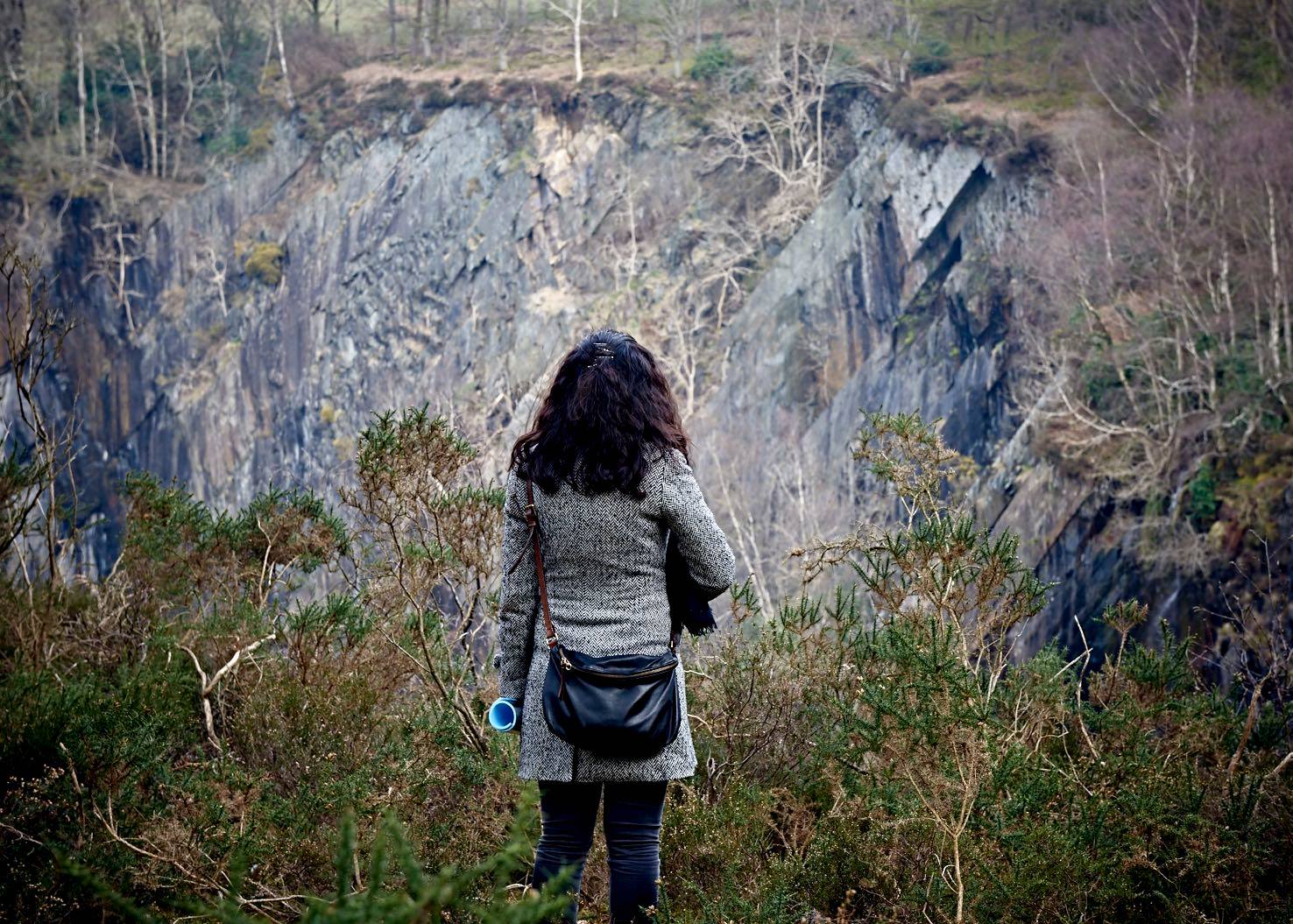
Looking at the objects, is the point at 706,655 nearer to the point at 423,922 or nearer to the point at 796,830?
the point at 796,830

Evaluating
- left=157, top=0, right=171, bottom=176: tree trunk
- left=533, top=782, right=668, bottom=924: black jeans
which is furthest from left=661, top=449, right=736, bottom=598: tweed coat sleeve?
left=157, top=0, right=171, bottom=176: tree trunk

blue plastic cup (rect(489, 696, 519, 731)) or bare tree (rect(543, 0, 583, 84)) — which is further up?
bare tree (rect(543, 0, 583, 84))

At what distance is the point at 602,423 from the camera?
2.52 m

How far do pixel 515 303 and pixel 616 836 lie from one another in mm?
28423

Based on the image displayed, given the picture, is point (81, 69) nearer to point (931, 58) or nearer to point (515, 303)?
point (515, 303)

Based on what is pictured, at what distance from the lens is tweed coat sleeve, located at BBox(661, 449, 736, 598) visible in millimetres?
2547

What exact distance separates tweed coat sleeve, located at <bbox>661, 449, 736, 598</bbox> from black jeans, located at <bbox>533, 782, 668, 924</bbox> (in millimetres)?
499

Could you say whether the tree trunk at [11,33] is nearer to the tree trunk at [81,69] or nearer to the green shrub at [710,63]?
the tree trunk at [81,69]

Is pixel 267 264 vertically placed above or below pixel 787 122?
below

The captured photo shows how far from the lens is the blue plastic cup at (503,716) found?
2.62 meters

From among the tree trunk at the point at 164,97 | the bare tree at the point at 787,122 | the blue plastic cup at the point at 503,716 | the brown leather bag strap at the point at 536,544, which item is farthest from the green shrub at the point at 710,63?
the blue plastic cup at the point at 503,716

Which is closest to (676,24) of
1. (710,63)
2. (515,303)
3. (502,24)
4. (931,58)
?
(710,63)

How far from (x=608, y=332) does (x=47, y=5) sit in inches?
1726

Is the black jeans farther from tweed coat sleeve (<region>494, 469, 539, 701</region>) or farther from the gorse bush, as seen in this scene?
tweed coat sleeve (<region>494, 469, 539, 701</region>)
